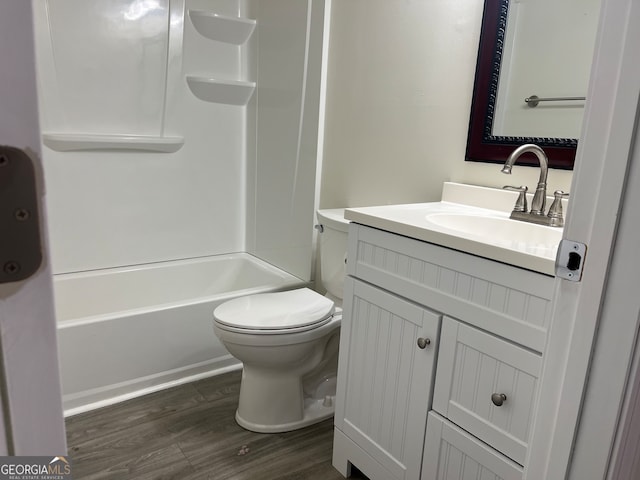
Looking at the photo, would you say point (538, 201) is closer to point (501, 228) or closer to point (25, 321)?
point (501, 228)

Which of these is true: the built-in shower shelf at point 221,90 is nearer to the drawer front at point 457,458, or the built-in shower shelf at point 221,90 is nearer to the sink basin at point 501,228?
the sink basin at point 501,228

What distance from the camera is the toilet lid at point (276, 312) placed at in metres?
1.75

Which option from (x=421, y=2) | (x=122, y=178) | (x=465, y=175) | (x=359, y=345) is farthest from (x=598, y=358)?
(x=122, y=178)

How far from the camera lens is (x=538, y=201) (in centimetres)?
142

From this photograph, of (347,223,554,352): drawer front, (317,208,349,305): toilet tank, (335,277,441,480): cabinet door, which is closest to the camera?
(347,223,554,352): drawer front

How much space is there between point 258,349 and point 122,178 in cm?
140

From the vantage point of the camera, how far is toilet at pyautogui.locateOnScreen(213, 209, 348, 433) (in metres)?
1.75

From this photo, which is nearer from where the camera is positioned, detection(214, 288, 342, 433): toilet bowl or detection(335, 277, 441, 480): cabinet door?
detection(335, 277, 441, 480): cabinet door

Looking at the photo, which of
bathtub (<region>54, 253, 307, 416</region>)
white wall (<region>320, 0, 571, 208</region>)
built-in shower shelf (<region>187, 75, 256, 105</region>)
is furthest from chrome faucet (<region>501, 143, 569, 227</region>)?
built-in shower shelf (<region>187, 75, 256, 105</region>)

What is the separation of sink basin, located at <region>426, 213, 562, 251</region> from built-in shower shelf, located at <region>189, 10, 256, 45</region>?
1.82 metres

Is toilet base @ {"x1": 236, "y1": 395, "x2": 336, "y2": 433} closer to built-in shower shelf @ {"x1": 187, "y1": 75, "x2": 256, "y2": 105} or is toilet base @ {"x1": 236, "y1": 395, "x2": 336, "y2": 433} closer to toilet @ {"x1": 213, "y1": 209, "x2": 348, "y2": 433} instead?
toilet @ {"x1": 213, "y1": 209, "x2": 348, "y2": 433}

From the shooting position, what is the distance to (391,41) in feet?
6.53

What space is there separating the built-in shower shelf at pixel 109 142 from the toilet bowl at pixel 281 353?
1145 millimetres

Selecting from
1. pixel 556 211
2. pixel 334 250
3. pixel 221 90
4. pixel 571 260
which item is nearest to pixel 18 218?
pixel 571 260
